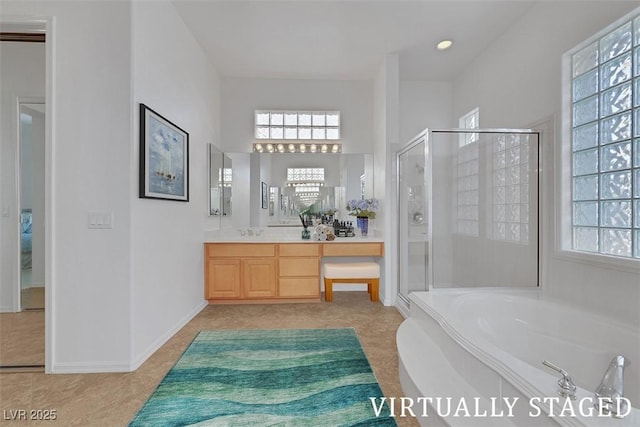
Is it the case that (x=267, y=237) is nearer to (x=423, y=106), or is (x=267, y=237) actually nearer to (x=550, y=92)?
(x=423, y=106)

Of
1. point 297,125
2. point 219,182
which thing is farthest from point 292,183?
point 219,182

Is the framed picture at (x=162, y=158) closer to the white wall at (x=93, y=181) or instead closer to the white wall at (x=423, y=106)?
the white wall at (x=93, y=181)

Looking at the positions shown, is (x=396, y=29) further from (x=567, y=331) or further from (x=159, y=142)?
(x=567, y=331)

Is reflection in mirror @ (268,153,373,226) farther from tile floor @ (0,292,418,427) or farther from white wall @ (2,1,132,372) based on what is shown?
white wall @ (2,1,132,372)

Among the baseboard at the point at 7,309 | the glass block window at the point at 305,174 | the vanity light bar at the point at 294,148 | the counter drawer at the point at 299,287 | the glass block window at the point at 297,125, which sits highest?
the glass block window at the point at 297,125

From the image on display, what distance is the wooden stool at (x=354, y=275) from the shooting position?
343 cm

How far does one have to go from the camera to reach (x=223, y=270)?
Answer: 3.41m

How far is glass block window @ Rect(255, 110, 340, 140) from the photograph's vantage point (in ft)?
13.3

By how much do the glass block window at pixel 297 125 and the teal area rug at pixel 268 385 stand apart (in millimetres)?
2650

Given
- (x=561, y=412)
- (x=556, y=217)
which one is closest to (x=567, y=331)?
(x=556, y=217)

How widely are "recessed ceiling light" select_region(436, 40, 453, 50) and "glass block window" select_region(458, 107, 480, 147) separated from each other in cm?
85

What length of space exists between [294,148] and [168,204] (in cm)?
199

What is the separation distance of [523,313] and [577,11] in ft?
7.56

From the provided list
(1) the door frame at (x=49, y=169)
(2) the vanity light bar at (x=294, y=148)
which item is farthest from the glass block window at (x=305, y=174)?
(1) the door frame at (x=49, y=169)
